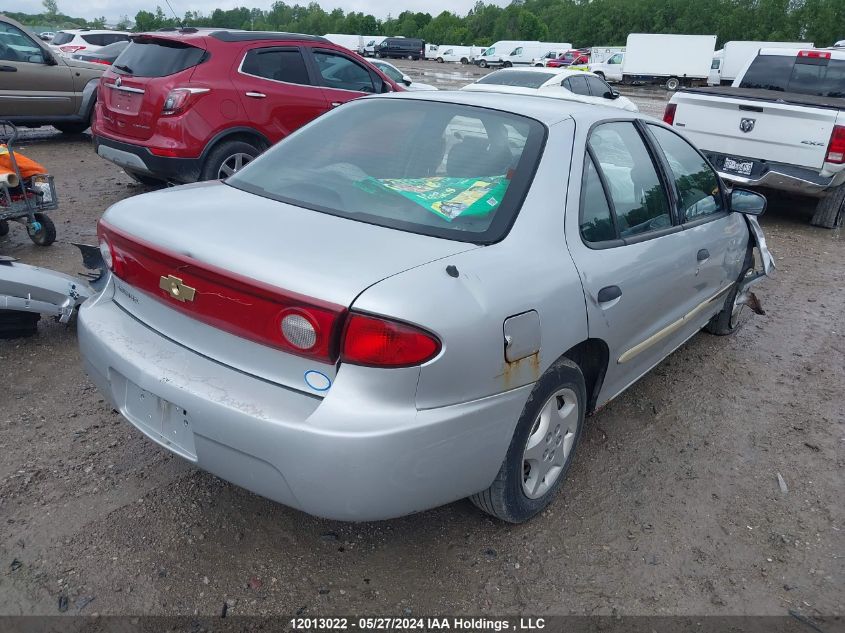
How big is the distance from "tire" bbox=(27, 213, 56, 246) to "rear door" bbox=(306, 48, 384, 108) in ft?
10.5

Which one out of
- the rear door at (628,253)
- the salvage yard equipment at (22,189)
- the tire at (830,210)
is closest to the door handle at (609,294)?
the rear door at (628,253)

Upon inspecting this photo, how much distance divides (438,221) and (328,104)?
222 inches

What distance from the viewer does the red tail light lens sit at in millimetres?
1967

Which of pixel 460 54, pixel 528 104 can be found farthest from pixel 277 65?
pixel 460 54

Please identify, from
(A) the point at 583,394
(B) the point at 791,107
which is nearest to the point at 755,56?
(B) the point at 791,107

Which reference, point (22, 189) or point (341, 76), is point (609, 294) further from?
point (341, 76)

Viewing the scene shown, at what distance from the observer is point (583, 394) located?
284cm

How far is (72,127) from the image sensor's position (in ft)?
37.4

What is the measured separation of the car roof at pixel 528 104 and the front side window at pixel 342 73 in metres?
4.70

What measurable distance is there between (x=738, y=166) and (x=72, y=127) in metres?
10.3

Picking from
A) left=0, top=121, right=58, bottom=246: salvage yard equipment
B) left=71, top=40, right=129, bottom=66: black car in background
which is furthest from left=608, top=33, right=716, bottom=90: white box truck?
left=0, top=121, right=58, bottom=246: salvage yard equipment

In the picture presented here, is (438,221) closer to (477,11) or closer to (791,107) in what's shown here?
(791,107)

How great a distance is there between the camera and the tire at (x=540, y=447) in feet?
8.05

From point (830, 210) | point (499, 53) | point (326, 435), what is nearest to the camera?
point (326, 435)
